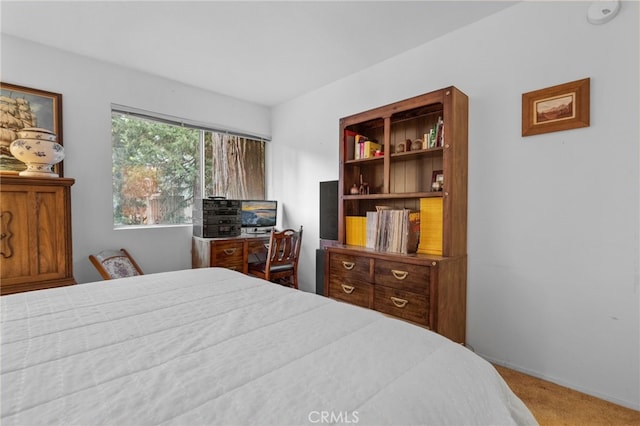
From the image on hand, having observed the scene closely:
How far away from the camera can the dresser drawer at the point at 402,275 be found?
209 cm

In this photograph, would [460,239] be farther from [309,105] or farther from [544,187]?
[309,105]

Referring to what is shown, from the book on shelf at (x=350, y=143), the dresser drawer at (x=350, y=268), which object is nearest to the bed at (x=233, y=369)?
the dresser drawer at (x=350, y=268)

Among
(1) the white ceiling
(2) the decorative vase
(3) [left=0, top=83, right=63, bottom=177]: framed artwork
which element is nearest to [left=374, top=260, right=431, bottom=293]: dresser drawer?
(1) the white ceiling

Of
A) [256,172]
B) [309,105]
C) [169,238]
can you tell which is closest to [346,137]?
[309,105]

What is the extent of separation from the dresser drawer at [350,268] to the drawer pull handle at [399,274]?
0.22 meters

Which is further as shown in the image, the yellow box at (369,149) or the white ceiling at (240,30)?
the yellow box at (369,149)

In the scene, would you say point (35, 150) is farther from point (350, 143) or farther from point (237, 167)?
point (350, 143)

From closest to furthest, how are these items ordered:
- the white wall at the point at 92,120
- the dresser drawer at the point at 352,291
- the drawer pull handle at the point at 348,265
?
the dresser drawer at the point at 352,291, the drawer pull handle at the point at 348,265, the white wall at the point at 92,120

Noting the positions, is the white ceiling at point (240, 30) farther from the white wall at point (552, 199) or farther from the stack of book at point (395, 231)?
the stack of book at point (395, 231)

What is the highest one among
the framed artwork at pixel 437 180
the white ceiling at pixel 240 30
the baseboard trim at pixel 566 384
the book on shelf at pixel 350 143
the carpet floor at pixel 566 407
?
the white ceiling at pixel 240 30

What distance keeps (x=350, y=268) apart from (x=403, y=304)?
0.52 metres

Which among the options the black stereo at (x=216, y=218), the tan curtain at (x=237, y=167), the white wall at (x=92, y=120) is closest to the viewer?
the white wall at (x=92, y=120)

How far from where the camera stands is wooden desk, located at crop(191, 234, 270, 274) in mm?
3266

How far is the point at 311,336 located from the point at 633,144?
211 centimetres
